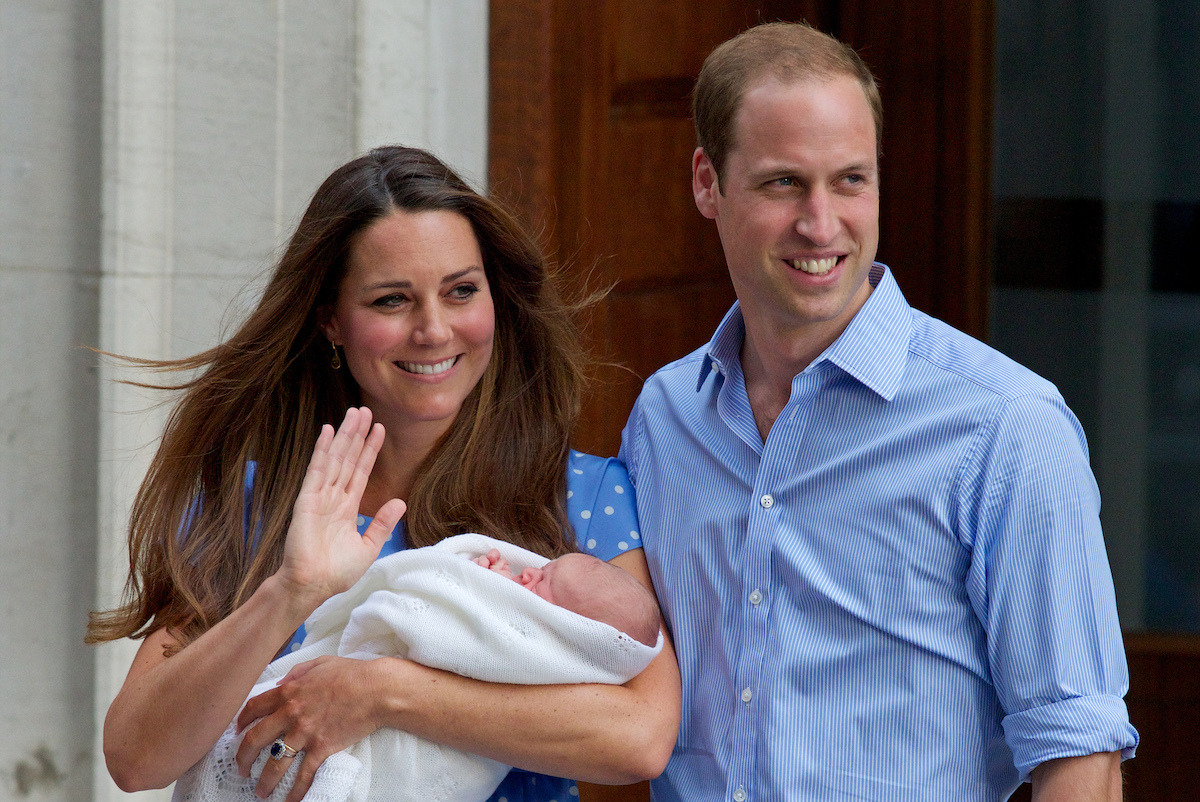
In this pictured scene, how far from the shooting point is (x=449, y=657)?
1.59 metres

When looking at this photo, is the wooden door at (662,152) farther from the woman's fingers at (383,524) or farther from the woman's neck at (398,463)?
the woman's fingers at (383,524)

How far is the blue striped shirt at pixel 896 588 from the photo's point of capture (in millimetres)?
1444

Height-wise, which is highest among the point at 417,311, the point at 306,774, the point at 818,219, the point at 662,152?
the point at 662,152

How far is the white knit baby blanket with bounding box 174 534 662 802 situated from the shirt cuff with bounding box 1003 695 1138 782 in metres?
0.50

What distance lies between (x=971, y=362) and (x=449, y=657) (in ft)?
2.70

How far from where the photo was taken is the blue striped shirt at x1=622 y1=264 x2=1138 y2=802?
4.74ft

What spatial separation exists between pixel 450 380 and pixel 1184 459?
2.55 metres

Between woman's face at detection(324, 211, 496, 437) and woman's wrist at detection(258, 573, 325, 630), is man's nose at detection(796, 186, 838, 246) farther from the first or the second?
woman's wrist at detection(258, 573, 325, 630)

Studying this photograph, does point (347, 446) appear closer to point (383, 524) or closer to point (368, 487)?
point (383, 524)

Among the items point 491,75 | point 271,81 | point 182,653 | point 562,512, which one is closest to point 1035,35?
point 491,75

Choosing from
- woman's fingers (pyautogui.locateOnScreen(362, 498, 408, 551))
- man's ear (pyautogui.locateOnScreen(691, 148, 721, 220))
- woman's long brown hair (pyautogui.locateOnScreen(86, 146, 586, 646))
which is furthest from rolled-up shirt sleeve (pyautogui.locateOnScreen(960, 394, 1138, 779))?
woman's fingers (pyautogui.locateOnScreen(362, 498, 408, 551))

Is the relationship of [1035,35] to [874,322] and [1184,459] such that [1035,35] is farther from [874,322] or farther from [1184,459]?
[874,322]

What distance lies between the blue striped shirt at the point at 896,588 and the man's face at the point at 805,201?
7 cm

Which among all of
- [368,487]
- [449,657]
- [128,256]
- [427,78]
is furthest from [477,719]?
[427,78]
